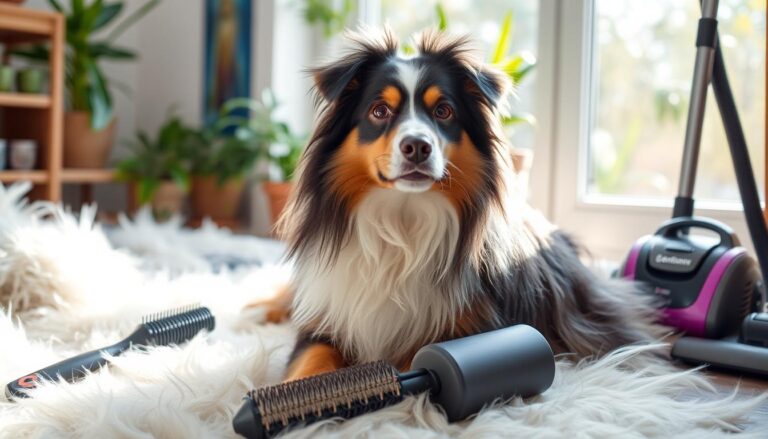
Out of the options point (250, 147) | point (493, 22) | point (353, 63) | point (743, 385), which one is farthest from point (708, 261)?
point (250, 147)

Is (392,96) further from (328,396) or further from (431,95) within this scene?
(328,396)

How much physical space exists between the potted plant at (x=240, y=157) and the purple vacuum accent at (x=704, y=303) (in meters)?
2.03

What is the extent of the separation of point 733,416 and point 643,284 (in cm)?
67

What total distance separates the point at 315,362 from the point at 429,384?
28 cm

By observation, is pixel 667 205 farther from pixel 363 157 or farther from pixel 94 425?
pixel 94 425

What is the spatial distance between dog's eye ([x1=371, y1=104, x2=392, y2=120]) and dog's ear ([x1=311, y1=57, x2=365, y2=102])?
0.08m

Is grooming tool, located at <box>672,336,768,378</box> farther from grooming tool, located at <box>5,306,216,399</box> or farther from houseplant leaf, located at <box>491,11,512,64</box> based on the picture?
houseplant leaf, located at <box>491,11,512,64</box>

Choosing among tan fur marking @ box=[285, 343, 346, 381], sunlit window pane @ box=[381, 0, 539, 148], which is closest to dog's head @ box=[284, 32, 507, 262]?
tan fur marking @ box=[285, 343, 346, 381]

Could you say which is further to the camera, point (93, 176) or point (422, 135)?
point (93, 176)

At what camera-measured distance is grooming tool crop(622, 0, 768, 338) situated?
1.67 metres

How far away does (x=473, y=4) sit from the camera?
325 centimetres

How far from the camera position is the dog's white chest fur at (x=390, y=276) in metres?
1.41

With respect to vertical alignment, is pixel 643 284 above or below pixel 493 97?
below

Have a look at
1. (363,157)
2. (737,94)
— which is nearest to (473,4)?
(737,94)
